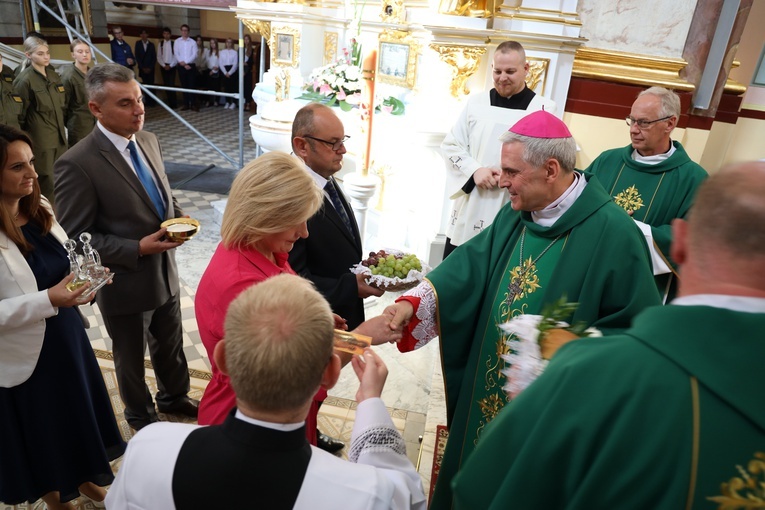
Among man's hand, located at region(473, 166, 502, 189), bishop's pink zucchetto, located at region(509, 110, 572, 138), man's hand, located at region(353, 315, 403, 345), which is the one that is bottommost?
man's hand, located at region(353, 315, 403, 345)

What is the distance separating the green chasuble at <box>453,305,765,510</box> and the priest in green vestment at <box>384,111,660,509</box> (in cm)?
101

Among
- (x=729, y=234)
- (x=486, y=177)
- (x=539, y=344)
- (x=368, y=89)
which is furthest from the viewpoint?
(x=368, y=89)

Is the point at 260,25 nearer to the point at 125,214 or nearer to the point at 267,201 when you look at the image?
the point at 125,214

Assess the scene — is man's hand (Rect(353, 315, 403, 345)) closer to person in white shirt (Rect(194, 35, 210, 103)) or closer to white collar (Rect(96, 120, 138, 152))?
white collar (Rect(96, 120, 138, 152))

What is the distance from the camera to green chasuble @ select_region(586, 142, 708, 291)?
3.23 meters

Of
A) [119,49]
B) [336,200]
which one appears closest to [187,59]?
[119,49]

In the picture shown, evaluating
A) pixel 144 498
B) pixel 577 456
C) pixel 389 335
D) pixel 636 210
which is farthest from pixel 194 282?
pixel 577 456

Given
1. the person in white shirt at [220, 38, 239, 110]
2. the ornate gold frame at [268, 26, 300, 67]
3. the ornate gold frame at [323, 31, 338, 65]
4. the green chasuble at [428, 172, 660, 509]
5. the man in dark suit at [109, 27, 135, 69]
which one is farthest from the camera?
the person in white shirt at [220, 38, 239, 110]

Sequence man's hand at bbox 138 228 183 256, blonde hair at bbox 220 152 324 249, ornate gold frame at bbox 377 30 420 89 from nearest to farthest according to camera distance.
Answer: blonde hair at bbox 220 152 324 249 < man's hand at bbox 138 228 183 256 < ornate gold frame at bbox 377 30 420 89

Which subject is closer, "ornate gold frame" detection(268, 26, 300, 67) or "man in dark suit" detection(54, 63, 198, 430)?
"man in dark suit" detection(54, 63, 198, 430)

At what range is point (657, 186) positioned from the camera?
3.32m

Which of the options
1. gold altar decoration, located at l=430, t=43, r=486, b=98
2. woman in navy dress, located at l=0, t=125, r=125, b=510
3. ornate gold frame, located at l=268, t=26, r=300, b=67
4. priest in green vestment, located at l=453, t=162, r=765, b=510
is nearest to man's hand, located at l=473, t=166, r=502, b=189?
gold altar decoration, located at l=430, t=43, r=486, b=98

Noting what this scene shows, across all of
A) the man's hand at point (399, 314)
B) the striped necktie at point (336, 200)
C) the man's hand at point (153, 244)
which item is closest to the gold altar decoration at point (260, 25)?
the man's hand at point (153, 244)

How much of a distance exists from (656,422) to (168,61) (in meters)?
15.5
